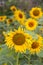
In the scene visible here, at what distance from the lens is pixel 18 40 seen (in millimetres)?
1569

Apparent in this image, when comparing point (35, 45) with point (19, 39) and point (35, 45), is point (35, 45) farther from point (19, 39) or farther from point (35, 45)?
point (19, 39)

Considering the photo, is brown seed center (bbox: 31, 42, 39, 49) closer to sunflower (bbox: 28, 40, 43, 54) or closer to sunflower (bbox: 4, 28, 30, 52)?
sunflower (bbox: 28, 40, 43, 54)

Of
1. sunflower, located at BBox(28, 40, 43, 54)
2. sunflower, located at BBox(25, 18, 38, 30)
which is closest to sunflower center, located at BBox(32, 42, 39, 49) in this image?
sunflower, located at BBox(28, 40, 43, 54)

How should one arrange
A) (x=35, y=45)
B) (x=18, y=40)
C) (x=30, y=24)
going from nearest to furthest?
(x=18, y=40), (x=35, y=45), (x=30, y=24)

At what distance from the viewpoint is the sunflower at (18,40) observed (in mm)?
1540

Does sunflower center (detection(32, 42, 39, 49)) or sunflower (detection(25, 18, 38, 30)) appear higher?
sunflower center (detection(32, 42, 39, 49))

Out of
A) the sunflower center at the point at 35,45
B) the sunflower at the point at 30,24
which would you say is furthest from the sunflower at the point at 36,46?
the sunflower at the point at 30,24

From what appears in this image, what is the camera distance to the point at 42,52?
1.73 metres

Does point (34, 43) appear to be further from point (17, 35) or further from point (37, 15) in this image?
point (37, 15)

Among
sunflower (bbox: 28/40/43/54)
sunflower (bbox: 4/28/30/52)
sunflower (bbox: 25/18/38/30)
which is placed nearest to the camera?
sunflower (bbox: 4/28/30/52)

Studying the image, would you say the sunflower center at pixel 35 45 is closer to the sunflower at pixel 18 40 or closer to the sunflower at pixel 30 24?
the sunflower at pixel 18 40

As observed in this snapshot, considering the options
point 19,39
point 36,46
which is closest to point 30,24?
point 36,46

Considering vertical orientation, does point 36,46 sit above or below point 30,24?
above

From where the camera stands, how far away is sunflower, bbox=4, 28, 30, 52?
5.05ft
